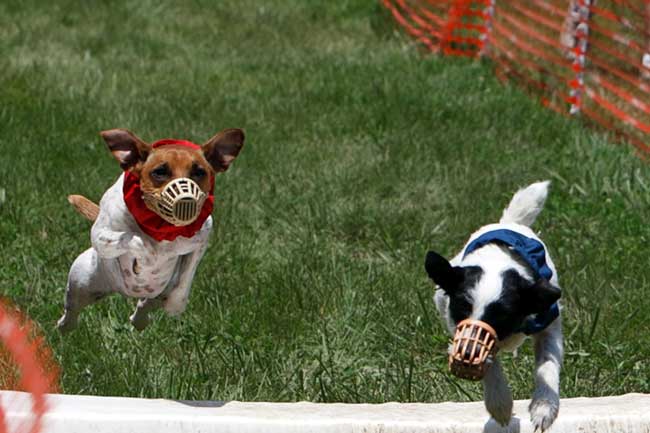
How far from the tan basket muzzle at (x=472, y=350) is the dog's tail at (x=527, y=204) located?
3.80ft

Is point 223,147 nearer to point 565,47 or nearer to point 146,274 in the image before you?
point 146,274

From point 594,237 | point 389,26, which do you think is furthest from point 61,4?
point 594,237

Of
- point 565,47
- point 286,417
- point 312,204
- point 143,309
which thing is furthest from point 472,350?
point 565,47

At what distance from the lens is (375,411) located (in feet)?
12.1

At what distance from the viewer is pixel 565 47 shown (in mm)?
9750

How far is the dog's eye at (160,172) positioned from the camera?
3.27m

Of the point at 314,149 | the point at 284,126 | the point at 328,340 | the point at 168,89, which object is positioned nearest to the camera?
the point at 328,340

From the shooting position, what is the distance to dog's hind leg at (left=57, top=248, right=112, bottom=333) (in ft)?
12.0

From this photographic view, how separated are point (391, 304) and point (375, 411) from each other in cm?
156

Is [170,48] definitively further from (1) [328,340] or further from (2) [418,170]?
(1) [328,340]

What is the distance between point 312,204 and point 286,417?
10.0 feet

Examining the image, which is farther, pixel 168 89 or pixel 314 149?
pixel 168 89

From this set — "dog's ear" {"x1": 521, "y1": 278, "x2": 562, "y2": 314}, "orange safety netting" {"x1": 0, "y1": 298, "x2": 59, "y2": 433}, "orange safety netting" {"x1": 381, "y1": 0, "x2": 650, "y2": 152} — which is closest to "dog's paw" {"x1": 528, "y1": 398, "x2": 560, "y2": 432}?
"dog's ear" {"x1": 521, "y1": 278, "x2": 562, "y2": 314}

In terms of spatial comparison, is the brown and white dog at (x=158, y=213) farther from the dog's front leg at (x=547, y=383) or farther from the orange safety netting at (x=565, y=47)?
the orange safety netting at (x=565, y=47)
